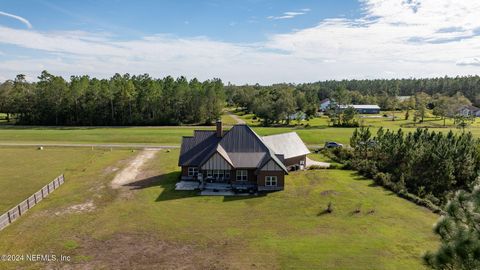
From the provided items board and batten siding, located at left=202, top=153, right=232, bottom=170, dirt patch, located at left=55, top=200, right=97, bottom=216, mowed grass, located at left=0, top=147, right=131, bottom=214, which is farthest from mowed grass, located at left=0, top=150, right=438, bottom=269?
board and batten siding, located at left=202, top=153, right=232, bottom=170

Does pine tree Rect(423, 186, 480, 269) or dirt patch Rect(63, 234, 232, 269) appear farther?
dirt patch Rect(63, 234, 232, 269)

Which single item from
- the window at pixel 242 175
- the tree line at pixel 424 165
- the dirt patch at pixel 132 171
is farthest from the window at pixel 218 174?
the tree line at pixel 424 165

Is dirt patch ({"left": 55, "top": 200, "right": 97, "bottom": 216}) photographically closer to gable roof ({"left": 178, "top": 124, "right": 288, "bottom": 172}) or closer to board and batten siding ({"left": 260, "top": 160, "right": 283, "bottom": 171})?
gable roof ({"left": 178, "top": 124, "right": 288, "bottom": 172})

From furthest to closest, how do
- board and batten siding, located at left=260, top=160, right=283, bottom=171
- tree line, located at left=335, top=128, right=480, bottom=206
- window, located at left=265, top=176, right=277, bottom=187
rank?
tree line, located at left=335, top=128, right=480, bottom=206
window, located at left=265, top=176, right=277, bottom=187
board and batten siding, located at left=260, top=160, right=283, bottom=171

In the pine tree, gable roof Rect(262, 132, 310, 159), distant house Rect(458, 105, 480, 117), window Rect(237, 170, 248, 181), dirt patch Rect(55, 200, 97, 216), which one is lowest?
dirt patch Rect(55, 200, 97, 216)

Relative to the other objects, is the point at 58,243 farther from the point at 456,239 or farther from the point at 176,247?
the point at 456,239

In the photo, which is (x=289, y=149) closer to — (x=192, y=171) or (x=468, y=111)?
(x=192, y=171)
